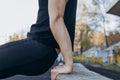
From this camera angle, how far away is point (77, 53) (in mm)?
6016

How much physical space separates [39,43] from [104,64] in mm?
4600

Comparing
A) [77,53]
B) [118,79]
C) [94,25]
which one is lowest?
[118,79]

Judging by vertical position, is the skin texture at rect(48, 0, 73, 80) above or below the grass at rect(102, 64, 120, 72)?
above

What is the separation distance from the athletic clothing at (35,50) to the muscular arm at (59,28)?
0.04 metres

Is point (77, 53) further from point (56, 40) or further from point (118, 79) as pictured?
point (56, 40)

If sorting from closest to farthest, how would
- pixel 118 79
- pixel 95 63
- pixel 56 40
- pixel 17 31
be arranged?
pixel 56 40 → pixel 118 79 → pixel 95 63 → pixel 17 31

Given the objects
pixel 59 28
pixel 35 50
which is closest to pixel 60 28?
pixel 59 28

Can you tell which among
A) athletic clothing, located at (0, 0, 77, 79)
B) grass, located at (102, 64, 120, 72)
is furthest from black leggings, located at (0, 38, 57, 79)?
grass, located at (102, 64, 120, 72)

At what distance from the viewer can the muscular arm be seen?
116 centimetres

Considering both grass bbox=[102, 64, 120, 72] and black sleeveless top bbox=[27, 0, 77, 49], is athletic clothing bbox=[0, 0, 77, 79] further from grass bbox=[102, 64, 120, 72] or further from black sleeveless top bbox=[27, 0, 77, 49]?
grass bbox=[102, 64, 120, 72]

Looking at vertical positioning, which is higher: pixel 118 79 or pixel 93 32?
pixel 93 32

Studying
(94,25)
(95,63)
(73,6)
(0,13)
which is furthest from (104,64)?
(73,6)

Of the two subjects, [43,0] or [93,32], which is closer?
[43,0]

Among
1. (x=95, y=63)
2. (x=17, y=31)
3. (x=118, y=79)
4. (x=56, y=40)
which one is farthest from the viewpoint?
(x=17, y=31)
